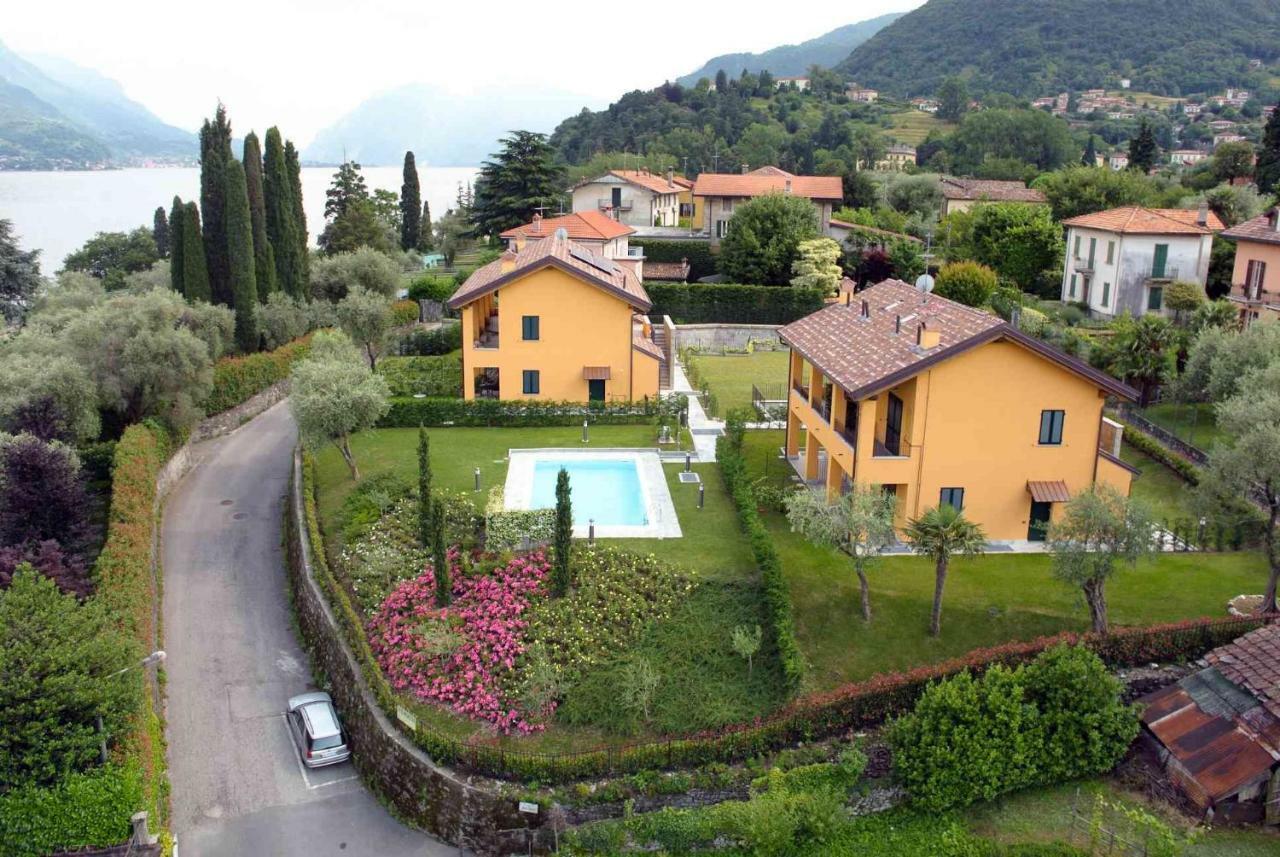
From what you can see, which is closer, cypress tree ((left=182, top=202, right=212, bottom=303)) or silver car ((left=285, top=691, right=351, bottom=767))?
silver car ((left=285, top=691, right=351, bottom=767))

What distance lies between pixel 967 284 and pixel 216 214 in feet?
130

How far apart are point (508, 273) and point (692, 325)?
72.2ft

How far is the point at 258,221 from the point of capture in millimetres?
50281

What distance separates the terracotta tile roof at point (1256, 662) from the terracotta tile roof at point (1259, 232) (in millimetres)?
29455

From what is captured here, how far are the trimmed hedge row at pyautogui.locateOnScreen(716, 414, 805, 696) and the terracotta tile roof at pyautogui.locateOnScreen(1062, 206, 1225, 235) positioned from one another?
29.5 m

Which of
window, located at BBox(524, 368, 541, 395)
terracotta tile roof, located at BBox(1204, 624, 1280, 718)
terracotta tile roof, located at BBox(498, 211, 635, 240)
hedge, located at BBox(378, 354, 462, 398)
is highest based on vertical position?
terracotta tile roof, located at BBox(498, 211, 635, 240)

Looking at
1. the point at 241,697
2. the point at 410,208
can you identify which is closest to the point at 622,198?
the point at 410,208

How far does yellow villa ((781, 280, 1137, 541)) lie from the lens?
2494cm

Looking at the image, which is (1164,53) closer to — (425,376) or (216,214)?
(425,376)

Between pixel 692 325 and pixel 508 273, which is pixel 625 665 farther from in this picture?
pixel 692 325

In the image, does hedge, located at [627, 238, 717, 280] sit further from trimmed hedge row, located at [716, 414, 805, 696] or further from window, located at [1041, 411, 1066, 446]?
window, located at [1041, 411, 1066, 446]

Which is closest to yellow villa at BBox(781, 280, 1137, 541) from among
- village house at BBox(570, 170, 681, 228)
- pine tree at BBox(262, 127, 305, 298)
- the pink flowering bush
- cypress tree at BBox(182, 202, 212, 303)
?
the pink flowering bush

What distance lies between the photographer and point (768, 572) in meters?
23.7

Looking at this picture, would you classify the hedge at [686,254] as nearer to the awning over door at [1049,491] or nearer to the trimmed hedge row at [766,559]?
the trimmed hedge row at [766,559]
